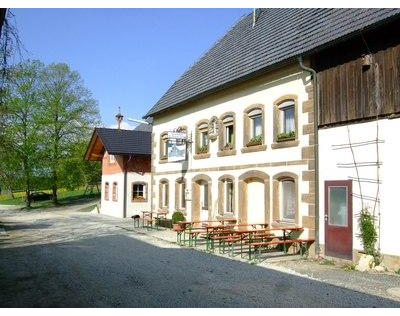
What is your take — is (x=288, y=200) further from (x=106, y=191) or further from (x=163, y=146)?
(x=106, y=191)

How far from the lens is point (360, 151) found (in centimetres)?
1152

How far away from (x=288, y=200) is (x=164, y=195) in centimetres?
1005

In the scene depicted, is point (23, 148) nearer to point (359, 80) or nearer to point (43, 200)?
point (43, 200)

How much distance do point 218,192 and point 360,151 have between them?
7404mm

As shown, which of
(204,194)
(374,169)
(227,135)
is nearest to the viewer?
(374,169)

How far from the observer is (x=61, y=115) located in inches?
1516

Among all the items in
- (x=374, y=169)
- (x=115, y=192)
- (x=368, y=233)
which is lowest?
(x=368, y=233)

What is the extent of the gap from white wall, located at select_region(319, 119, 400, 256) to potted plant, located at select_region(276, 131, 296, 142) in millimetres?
1396

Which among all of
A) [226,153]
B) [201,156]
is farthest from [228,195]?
[201,156]

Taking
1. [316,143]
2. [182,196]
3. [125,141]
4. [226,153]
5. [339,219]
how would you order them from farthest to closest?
[125,141], [182,196], [226,153], [316,143], [339,219]

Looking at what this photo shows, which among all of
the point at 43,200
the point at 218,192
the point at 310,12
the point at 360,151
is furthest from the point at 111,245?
the point at 43,200

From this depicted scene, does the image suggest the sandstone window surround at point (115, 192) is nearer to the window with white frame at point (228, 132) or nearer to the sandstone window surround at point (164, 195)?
the sandstone window surround at point (164, 195)

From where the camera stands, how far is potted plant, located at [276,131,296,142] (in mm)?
13898

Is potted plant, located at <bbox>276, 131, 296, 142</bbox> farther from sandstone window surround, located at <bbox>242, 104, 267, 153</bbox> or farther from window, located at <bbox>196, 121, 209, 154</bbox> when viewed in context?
window, located at <bbox>196, 121, 209, 154</bbox>
